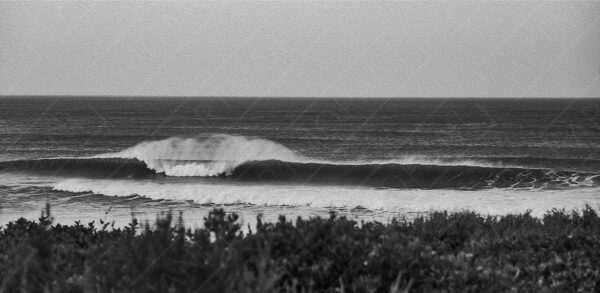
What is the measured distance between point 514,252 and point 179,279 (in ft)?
9.51

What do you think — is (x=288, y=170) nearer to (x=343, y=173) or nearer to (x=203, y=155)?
(x=343, y=173)

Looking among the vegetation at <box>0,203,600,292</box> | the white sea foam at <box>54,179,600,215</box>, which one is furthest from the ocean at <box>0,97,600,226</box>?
the vegetation at <box>0,203,600,292</box>

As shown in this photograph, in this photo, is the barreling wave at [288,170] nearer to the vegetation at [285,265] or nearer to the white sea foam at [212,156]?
the white sea foam at [212,156]

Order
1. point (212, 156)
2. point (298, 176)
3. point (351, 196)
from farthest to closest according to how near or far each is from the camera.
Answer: point (212, 156) < point (298, 176) < point (351, 196)

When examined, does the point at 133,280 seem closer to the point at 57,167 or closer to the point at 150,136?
the point at 57,167

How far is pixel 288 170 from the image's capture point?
1161 inches

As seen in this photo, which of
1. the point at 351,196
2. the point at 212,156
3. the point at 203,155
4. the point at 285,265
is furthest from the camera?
the point at 203,155

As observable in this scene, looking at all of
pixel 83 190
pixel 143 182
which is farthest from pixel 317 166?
pixel 83 190

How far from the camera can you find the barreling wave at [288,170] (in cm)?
2589

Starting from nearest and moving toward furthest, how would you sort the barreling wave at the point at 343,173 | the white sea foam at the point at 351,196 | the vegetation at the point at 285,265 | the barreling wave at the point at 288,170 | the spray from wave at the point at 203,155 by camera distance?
1. the vegetation at the point at 285,265
2. the white sea foam at the point at 351,196
3. the barreling wave at the point at 343,173
4. the barreling wave at the point at 288,170
5. the spray from wave at the point at 203,155

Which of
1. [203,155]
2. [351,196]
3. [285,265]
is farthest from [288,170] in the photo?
[285,265]

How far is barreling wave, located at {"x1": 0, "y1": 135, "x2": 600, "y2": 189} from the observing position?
25.9 meters

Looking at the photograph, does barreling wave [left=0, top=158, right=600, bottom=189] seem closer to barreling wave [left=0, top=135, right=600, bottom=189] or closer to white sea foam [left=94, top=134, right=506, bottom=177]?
barreling wave [left=0, top=135, right=600, bottom=189]

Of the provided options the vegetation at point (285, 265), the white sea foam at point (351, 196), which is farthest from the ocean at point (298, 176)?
the vegetation at point (285, 265)
